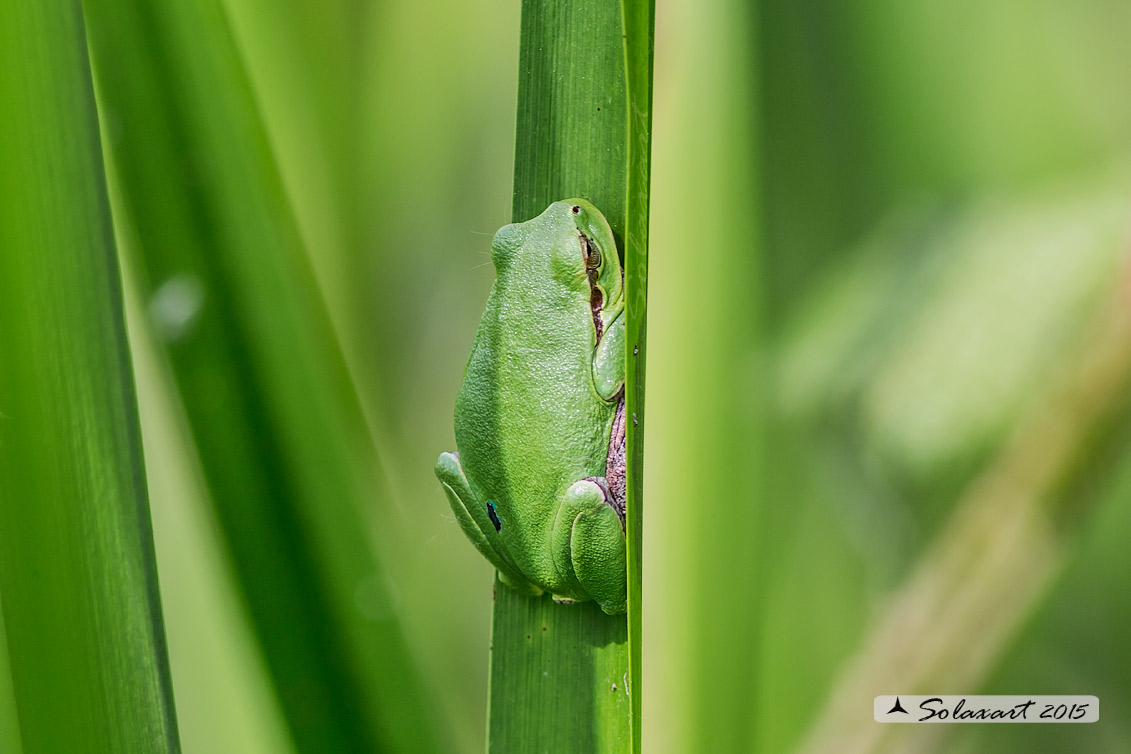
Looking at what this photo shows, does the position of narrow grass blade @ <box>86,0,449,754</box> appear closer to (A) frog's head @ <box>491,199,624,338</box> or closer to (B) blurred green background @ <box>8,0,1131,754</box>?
(B) blurred green background @ <box>8,0,1131,754</box>

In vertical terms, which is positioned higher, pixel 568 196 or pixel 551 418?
pixel 568 196

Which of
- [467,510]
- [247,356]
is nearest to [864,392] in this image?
[467,510]

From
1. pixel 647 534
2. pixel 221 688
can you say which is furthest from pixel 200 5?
pixel 221 688

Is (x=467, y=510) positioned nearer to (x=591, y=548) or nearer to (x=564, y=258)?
(x=591, y=548)

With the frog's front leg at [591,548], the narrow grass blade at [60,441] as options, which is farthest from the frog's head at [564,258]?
the narrow grass blade at [60,441]

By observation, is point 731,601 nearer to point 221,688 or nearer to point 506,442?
point 506,442

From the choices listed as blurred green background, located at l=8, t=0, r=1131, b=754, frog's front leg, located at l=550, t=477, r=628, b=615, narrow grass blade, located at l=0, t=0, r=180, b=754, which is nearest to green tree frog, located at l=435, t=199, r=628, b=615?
frog's front leg, located at l=550, t=477, r=628, b=615
